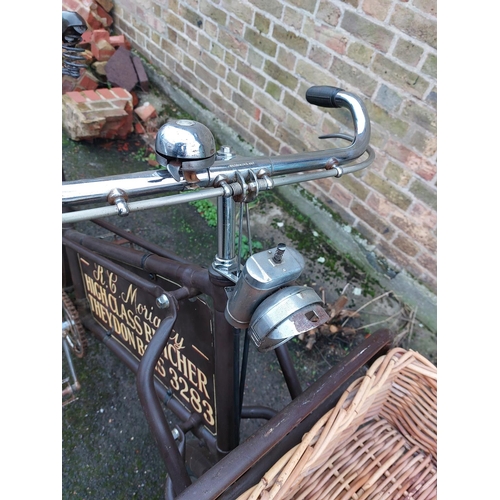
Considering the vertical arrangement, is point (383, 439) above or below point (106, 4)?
below

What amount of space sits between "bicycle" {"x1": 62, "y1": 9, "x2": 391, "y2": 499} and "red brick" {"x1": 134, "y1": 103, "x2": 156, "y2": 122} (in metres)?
1.69

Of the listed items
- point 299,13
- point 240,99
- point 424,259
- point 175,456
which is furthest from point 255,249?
point 175,456

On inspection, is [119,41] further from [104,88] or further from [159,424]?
[159,424]

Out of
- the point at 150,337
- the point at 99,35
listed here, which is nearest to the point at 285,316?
the point at 150,337

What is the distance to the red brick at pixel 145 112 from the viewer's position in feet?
10.0

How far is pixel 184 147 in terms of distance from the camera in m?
0.60

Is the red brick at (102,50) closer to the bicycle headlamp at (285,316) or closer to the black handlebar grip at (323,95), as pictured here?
the black handlebar grip at (323,95)

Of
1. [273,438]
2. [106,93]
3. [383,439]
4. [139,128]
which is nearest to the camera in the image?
[273,438]

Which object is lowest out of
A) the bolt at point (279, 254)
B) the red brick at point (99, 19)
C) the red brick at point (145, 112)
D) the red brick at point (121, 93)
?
the red brick at point (145, 112)

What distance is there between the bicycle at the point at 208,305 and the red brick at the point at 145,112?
1689 mm

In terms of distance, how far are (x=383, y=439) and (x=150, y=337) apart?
86cm

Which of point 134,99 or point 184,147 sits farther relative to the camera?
point 134,99

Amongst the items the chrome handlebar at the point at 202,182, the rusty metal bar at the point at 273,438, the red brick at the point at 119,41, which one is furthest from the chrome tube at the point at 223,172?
the red brick at the point at 119,41

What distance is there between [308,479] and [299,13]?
2147 millimetres
